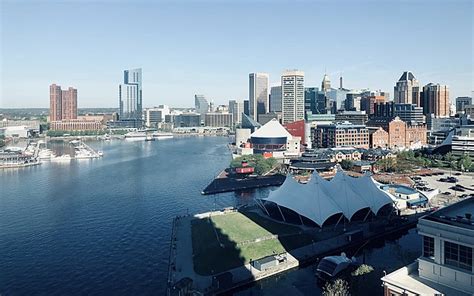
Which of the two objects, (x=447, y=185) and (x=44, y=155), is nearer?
(x=447, y=185)

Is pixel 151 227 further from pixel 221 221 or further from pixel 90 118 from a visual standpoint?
pixel 90 118

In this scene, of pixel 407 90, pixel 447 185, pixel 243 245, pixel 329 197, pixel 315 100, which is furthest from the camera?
pixel 315 100

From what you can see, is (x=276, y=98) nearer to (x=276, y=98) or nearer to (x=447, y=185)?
(x=276, y=98)

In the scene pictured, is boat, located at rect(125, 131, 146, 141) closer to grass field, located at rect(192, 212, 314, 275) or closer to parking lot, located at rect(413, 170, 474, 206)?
parking lot, located at rect(413, 170, 474, 206)

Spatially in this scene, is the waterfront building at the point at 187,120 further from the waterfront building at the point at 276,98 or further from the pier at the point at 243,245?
the pier at the point at 243,245

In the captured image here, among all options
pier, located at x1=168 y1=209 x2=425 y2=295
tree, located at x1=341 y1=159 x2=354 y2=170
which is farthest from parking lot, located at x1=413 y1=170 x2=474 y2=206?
tree, located at x1=341 y1=159 x2=354 y2=170

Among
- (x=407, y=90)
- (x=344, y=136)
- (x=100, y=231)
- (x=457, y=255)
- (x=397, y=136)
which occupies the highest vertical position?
(x=407, y=90)

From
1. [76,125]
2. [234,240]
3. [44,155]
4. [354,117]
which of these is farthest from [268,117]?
[234,240]

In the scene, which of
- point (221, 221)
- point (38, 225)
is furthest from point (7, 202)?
point (221, 221)

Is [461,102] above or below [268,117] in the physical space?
above
